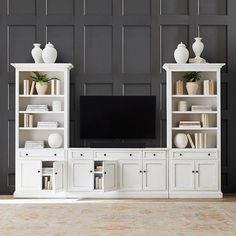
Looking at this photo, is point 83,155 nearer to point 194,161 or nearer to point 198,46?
point 194,161

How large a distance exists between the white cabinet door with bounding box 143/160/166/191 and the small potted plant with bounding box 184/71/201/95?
1101 millimetres

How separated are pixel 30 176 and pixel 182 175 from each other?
216 centimetres

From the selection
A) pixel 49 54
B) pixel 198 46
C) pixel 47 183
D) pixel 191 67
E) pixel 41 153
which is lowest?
pixel 47 183

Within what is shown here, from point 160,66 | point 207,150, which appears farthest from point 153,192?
point 160,66

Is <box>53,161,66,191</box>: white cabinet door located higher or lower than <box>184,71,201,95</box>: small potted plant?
lower

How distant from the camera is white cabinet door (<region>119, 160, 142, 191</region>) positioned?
23.8ft

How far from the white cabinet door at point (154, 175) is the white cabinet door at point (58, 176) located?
1161 mm

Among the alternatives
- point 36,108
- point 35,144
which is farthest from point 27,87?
point 35,144

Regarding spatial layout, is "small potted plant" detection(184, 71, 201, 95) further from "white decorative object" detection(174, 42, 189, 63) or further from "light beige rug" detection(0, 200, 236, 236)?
"light beige rug" detection(0, 200, 236, 236)

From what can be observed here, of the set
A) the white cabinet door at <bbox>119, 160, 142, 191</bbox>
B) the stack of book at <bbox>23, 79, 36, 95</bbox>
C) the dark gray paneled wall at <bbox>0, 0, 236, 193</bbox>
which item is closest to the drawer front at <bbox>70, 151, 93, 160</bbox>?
the white cabinet door at <bbox>119, 160, 142, 191</bbox>

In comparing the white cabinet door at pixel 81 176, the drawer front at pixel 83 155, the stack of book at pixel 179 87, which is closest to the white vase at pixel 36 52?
the drawer front at pixel 83 155

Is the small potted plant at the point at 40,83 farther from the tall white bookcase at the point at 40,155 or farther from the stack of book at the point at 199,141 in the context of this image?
the stack of book at the point at 199,141

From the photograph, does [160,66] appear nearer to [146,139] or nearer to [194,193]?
[146,139]

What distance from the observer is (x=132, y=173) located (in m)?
7.26
